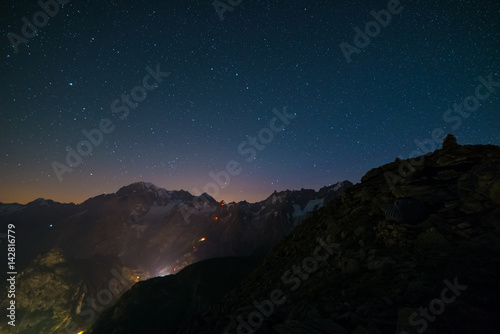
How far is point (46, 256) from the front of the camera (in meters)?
190

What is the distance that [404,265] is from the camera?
24.9ft

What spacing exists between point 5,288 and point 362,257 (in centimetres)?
28843

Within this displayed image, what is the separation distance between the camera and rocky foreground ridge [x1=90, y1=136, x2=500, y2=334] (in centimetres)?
554

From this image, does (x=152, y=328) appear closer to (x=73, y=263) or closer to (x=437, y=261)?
(x=437, y=261)

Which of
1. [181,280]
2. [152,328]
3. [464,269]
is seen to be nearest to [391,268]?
[464,269]
